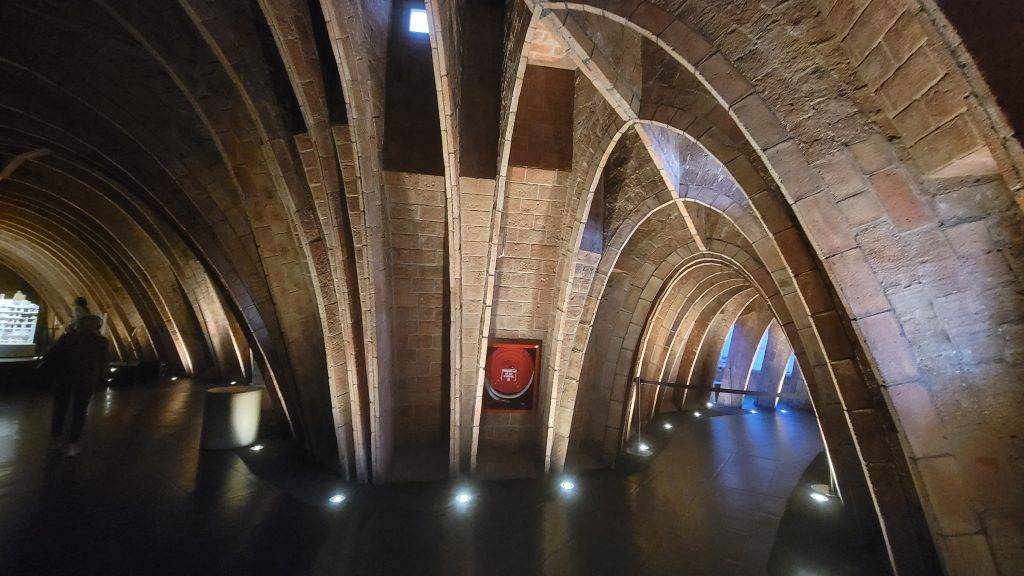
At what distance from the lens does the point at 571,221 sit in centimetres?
599

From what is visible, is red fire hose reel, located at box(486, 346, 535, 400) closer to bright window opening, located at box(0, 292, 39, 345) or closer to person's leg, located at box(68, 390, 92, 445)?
person's leg, located at box(68, 390, 92, 445)

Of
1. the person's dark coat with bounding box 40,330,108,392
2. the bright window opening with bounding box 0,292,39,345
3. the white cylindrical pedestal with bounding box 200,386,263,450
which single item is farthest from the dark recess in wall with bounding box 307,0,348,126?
the bright window opening with bounding box 0,292,39,345

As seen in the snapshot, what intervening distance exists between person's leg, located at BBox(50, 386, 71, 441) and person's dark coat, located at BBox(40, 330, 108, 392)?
112 millimetres

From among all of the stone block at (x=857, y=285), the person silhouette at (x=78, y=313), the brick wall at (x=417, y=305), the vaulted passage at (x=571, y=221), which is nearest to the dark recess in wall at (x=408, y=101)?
the vaulted passage at (x=571, y=221)

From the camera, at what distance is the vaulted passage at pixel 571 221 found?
7.03 feet

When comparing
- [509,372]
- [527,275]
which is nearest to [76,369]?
[509,372]

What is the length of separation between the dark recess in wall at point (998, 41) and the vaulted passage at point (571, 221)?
0.01 m

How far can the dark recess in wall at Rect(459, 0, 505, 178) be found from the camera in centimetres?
543

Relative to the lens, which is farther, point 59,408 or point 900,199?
point 59,408

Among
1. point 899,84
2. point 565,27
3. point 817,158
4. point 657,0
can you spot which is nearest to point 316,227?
point 565,27

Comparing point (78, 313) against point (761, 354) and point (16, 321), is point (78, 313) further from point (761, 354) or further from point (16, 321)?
point (761, 354)

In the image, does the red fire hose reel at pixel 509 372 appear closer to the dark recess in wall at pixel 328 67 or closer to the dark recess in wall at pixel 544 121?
the dark recess in wall at pixel 544 121

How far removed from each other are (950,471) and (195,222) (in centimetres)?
934

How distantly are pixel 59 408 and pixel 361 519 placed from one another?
16.0ft
